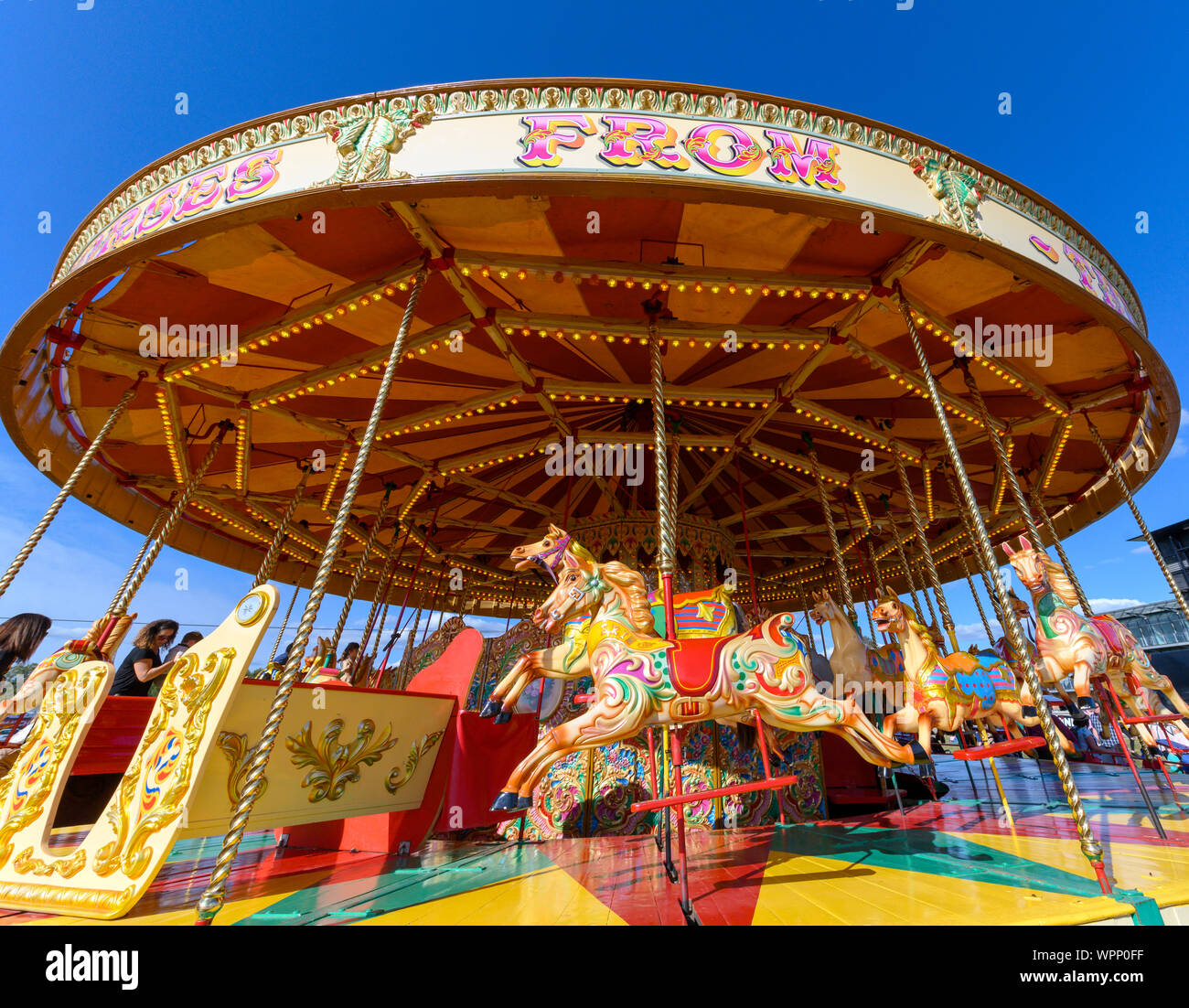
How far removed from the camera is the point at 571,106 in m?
3.24

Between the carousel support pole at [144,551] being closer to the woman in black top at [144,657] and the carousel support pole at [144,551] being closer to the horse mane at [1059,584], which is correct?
the woman in black top at [144,657]

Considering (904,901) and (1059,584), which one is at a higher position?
(1059,584)

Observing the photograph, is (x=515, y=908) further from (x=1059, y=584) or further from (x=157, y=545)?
(x=157, y=545)

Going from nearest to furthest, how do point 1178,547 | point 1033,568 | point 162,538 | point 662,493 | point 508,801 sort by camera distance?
point 508,801
point 662,493
point 1033,568
point 162,538
point 1178,547

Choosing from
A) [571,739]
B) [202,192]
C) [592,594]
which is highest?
[202,192]

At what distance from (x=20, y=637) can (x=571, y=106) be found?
5683mm

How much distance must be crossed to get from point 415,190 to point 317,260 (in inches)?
54.6

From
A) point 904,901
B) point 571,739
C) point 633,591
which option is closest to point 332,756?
point 571,739

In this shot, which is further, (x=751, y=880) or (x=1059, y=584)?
(x=1059, y=584)

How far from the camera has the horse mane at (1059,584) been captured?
4207mm

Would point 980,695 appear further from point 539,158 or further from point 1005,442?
point 539,158

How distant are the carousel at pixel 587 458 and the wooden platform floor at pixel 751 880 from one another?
0.13 ft

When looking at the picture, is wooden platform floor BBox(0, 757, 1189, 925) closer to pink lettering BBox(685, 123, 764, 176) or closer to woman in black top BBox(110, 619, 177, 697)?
woman in black top BBox(110, 619, 177, 697)

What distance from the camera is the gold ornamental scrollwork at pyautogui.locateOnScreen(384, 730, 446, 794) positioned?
11.8 ft
